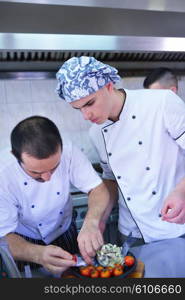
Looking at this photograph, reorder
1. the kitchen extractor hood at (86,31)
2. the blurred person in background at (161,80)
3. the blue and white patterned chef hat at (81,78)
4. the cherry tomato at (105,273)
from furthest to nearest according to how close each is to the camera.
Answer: the blurred person in background at (161,80)
the kitchen extractor hood at (86,31)
the blue and white patterned chef hat at (81,78)
the cherry tomato at (105,273)

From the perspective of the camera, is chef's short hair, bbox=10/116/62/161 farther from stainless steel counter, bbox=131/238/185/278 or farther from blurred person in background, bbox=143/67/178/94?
blurred person in background, bbox=143/67/178/94

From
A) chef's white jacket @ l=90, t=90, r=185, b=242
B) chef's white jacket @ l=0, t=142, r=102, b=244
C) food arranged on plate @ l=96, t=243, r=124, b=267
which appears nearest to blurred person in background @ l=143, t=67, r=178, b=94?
chef's white jacket @ l=90, t=90, r=185, b=242

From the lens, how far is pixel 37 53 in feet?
3.31

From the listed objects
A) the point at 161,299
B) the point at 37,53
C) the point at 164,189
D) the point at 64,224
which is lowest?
the point at 64,224

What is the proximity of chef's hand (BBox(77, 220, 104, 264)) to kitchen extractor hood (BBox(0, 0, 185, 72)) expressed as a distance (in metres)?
0.61

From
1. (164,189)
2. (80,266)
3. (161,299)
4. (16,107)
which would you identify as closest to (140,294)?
(161,299)

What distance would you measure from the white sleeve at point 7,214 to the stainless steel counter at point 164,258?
290mm

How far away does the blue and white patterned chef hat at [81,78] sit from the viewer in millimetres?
610

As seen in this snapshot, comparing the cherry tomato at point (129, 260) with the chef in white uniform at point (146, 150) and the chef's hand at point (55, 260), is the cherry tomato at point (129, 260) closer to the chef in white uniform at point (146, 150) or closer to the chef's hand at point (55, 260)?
the chef's hand at point (55, 260)

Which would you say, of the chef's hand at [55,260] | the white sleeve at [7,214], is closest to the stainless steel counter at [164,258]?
the chef's hand at [55,260]

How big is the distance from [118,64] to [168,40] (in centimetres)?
23

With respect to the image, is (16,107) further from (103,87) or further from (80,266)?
(80,266)

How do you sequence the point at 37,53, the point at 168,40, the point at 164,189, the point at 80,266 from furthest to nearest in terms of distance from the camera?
the point at 168,40
the point at 37,53
the point at 164,189
the point at 80,266

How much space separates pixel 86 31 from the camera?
39.9 inches
